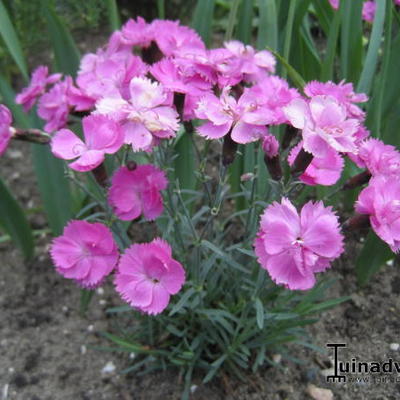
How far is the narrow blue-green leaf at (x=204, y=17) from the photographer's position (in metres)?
1.51

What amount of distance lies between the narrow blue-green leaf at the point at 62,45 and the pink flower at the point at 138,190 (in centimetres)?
66

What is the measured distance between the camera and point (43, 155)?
1.60 m

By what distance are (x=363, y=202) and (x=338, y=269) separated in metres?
0.77

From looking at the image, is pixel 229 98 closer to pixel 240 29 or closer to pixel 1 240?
pixel 240 29

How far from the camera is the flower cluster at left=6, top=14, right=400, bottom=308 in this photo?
90cm

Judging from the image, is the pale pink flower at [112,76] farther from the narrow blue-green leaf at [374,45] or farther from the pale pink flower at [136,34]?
the narrow blue-green leaf at [374,45]

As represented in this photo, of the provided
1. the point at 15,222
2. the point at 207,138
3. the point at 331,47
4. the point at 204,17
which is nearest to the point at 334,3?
the point at 331,47

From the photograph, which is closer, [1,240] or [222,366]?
[222,366]

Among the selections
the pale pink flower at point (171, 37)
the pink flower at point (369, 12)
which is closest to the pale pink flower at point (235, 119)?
the pale pink flower at point (171, 37)

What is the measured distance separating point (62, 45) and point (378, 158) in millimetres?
993

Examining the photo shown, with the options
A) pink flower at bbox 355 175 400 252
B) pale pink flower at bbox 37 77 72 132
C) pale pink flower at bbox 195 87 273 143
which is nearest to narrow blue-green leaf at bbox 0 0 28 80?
pale pink flower at bbox 37 77 72 132

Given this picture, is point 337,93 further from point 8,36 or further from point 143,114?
point 8,36

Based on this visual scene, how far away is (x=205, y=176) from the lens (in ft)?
3.64

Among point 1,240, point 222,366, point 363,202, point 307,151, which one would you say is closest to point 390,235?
point 363,202
